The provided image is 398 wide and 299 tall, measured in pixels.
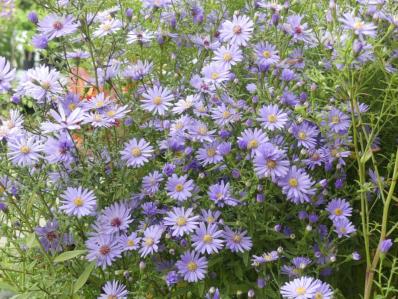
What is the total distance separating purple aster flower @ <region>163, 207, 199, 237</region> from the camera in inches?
40.0

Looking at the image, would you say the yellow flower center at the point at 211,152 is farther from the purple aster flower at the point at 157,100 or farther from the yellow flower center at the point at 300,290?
the yellow flower center at the point at 300,290

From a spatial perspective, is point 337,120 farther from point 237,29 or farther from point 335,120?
point 237,29

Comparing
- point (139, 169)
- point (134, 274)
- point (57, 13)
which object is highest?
point (57, 13)

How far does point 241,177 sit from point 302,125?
135 mm

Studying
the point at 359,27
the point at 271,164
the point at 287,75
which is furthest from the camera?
the point at 287,75

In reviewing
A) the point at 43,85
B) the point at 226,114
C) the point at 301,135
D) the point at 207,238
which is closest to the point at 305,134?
the point at 301,135

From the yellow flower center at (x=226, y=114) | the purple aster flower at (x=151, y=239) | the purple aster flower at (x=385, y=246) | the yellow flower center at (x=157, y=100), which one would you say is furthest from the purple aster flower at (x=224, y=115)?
the purple aster flower at (x=385, y=246)

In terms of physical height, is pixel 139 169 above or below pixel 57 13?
below

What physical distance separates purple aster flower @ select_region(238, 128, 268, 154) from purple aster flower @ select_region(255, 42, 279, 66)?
0.14 metres

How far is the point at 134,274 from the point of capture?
1.14 m

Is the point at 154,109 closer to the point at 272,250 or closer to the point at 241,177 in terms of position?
the point at 241,177

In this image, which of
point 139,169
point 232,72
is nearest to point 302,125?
point 232,72

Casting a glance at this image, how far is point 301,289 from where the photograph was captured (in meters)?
0.98

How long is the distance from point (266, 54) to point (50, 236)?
0.48 m
